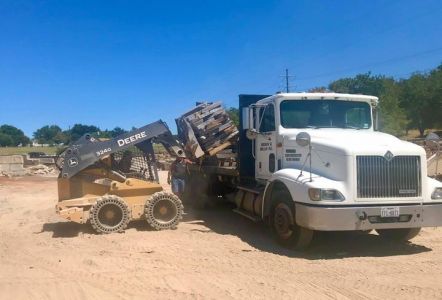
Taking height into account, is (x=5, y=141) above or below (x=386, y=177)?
above

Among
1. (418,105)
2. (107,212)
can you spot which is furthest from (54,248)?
(418,105)

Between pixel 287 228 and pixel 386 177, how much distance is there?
1.85 metres

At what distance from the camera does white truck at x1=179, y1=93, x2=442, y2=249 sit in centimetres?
802

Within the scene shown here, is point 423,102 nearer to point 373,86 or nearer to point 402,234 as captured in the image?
point 373,86

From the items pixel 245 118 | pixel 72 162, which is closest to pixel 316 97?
pixel 245 118

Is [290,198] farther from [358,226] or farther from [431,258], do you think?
[431,258]

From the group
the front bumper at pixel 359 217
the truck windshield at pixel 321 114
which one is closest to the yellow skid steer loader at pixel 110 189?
the truck windshield at pixel 321 114

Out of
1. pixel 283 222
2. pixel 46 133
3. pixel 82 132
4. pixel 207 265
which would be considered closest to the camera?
pixel 207 265

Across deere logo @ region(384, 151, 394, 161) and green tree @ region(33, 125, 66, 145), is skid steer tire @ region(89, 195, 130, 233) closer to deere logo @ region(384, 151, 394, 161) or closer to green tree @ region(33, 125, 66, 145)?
deere logo @ region(384, 151, 394, 161)

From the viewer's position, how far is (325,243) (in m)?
9.38

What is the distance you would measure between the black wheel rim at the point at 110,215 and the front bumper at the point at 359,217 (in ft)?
12.8

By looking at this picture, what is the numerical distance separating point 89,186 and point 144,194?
3.76 ft

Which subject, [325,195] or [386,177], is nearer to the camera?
[325,195]

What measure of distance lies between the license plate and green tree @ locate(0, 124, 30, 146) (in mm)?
123315
